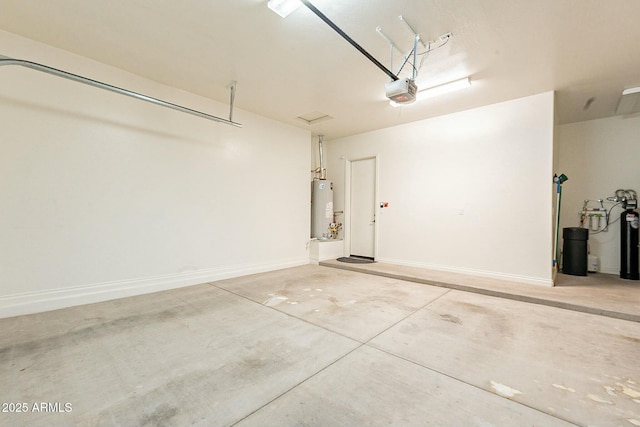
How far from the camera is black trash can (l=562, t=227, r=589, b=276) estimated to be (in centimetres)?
447

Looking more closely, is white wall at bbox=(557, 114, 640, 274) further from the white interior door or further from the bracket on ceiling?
the bracket on ceiling

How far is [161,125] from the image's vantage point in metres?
3.79

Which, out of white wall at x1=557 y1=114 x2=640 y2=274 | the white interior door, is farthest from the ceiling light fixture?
the white interior door

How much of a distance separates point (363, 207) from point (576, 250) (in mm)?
3862

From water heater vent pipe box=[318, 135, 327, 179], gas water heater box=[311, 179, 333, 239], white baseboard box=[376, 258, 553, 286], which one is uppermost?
water heater vent pipe box=[318, 135, 327, 179]

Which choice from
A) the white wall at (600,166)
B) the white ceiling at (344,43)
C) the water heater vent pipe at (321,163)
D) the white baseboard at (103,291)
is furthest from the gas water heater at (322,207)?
the white wall at (600,166)

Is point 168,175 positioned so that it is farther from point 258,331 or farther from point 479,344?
point 479,344

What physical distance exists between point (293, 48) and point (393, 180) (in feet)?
11.2

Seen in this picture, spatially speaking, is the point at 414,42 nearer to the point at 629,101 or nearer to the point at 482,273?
the point at 482,273

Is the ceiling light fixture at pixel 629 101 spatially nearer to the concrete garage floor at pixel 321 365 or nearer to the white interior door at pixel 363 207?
the concrete garage floor at pixel 321 365

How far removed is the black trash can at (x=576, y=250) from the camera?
4.47 meters

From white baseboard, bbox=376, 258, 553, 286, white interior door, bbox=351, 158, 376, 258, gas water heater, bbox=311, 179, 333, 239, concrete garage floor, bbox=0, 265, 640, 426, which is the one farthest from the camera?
gas water heater, bbox=311, 179, 333, 239

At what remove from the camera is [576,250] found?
14.9 ft

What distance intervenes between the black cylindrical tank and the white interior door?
417cm
